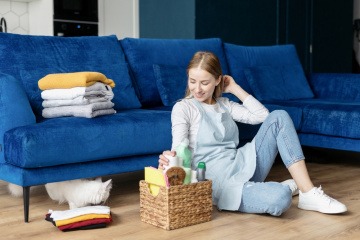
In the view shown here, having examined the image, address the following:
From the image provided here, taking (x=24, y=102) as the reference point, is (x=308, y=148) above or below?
below

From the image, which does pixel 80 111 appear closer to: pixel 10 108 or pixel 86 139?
pixel 86 139

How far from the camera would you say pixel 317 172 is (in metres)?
3.65

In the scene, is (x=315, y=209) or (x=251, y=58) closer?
(x=315, y=209)

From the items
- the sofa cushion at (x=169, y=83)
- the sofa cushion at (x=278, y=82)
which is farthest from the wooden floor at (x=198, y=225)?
the sofa cushion at (x=278, y=82)

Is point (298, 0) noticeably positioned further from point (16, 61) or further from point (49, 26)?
point (16, 61)

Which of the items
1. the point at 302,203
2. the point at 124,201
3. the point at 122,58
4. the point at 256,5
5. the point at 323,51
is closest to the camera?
the point at 302,203

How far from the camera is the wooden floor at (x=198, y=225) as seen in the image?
224 cm

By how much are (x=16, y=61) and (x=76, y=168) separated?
2.48 feet

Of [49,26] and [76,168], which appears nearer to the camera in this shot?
[76,168]

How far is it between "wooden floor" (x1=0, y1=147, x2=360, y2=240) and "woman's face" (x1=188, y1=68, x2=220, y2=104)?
54 cm

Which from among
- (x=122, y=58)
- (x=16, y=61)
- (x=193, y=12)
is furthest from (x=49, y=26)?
(x=16, y=61)

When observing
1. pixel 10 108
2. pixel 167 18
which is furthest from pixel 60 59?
pixel 167 18

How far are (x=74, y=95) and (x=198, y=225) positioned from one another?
0.88 m

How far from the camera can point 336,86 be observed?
4.40m
